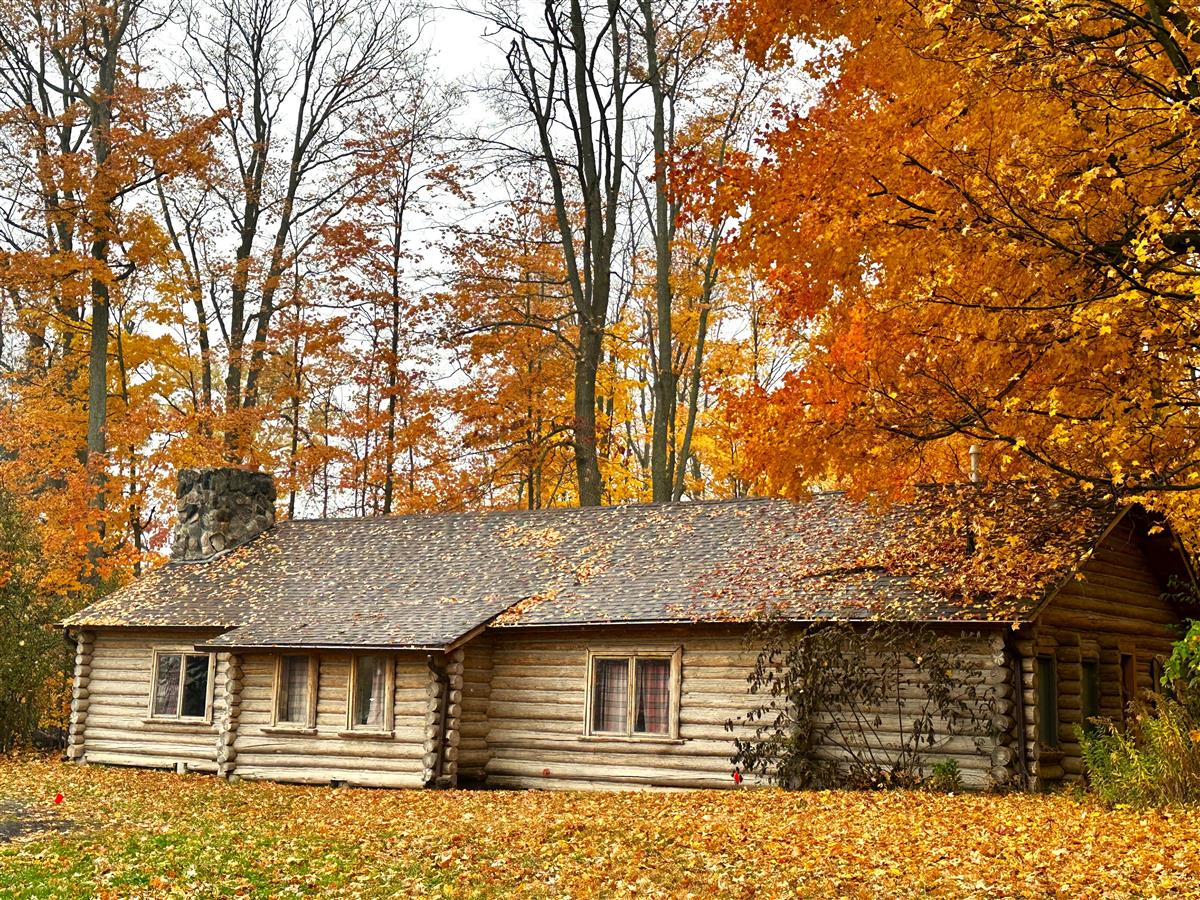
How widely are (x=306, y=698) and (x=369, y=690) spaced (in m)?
1.36

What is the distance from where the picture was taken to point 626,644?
20016mm

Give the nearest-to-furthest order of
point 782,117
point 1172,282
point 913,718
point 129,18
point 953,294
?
point 1172,282
point 953,294
point 782,117
point 913,718
point 129,18

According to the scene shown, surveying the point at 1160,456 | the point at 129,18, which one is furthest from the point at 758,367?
the point at 1160,456

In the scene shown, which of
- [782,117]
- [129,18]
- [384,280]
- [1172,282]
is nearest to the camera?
[1172,282]

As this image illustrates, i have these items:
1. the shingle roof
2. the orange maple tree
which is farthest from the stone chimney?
the orange maple tree

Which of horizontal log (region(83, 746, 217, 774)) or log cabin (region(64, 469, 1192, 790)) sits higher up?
log cabin (region(64, 469, 1192, 790))

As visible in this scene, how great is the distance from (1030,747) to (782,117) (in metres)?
8.99

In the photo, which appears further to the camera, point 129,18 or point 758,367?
point 758,367

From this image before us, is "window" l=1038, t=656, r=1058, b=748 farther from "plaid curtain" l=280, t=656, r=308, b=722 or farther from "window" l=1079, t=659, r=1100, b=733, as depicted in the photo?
"plaid curtain" l=280, t=656, r=308, b=722

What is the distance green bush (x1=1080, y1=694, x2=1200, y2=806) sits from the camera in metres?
13.8

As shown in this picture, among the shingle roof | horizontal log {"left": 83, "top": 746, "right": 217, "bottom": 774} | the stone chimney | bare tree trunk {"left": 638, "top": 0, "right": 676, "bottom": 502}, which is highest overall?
bare tree trunk {"left": 638, "top": 0, "right": 676, "bottom": 502}

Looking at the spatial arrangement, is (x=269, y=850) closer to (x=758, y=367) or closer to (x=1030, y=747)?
(x=1030, y=747)

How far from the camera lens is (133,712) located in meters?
24.7

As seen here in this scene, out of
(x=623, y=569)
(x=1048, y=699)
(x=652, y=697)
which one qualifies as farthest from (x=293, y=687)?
(x=1048, y=699)
